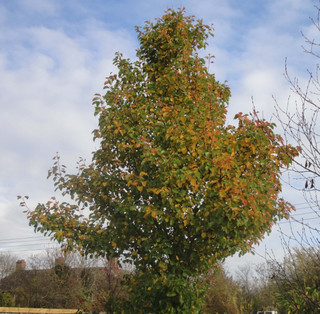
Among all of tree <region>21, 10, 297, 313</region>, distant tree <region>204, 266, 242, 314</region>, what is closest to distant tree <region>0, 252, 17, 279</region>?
distant tree <region>204, 266, 242, 314</region>

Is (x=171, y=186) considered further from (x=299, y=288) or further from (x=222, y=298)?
(x=222, y=298)

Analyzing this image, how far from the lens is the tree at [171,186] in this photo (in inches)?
234

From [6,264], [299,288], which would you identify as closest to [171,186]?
[299,288]

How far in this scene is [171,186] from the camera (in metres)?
6.16

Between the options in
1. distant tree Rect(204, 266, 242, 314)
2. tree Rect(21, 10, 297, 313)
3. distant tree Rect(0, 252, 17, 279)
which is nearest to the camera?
tree Rect(21, 10, 297, 313)

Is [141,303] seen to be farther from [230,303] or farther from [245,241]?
[230,303]

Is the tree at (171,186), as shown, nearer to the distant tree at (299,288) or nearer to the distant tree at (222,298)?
the distant tree at (299,288)

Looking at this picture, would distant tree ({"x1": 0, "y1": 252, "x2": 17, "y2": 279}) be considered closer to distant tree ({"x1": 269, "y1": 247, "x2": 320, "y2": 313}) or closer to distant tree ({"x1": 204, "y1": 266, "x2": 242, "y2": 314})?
distant tree ({"x1": 204, "y1": 266, "x2": 242, "y2": 314})

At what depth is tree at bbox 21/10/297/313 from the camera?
5.95 meters

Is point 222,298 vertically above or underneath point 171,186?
underneath

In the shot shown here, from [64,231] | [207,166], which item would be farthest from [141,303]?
[207,166]

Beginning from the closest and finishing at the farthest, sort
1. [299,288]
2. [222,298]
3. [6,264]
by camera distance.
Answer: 1. [299,288]
2. [222,298]
3. [6,264]

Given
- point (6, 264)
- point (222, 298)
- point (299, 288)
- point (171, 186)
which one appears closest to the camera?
point (299, 288)

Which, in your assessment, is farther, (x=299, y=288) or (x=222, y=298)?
(x=222, y=298)
